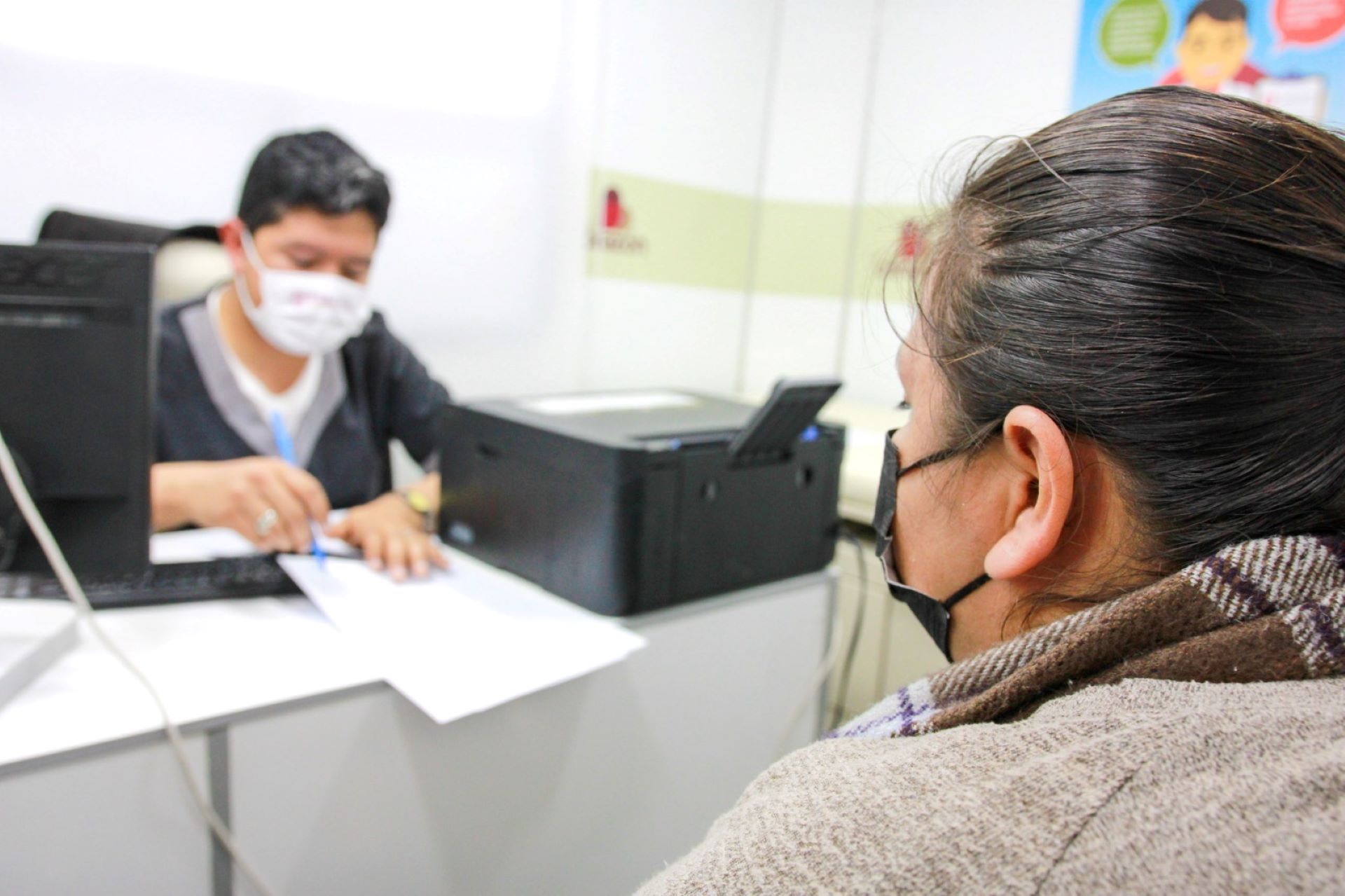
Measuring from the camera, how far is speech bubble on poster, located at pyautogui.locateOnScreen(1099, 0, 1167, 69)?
2.14 metres

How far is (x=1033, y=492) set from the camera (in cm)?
57

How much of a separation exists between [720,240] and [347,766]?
224 cm

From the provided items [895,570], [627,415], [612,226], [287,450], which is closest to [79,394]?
[287,450]

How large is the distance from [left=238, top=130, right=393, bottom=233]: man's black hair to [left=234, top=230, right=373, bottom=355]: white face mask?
7 cm

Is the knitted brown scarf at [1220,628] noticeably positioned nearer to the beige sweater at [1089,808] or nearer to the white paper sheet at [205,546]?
the beige sweater at [1089,808]


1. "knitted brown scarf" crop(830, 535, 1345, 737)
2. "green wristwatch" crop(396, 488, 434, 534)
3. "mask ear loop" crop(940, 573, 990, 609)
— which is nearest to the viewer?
"knitted brown scarf" crop(830, 535, 1345, 737)

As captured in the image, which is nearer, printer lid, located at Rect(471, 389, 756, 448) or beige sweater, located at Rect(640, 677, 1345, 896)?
beige sweater, located at Rect(640, 677, 1345, 896)

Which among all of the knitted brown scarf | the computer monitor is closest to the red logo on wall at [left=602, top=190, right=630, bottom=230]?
the computer monitor

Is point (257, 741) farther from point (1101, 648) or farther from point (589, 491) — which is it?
point (1101, 648)

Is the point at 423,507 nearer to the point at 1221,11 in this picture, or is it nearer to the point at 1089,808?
the point at 1089,808

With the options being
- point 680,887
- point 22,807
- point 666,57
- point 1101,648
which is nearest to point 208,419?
point 22,807

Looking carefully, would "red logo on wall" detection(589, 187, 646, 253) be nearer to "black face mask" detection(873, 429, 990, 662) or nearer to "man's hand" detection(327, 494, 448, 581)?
"man's hand" detection(327, 494, 448, 581)

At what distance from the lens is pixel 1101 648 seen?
19.4 inches

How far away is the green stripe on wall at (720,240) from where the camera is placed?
8.44ft
